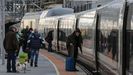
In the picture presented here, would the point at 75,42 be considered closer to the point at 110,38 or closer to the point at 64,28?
the point at 110,38

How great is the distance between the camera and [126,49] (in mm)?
12914

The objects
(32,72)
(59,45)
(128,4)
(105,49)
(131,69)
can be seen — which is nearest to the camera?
(131,69)

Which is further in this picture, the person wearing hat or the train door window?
the person wearing hat

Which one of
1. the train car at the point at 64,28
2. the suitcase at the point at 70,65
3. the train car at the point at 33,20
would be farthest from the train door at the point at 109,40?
the train car at the point at 33,20

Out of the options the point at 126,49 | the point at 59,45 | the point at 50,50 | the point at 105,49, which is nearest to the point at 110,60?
the point at 105,49

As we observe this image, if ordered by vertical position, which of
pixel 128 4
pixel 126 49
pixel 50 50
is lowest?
pixel 50 50

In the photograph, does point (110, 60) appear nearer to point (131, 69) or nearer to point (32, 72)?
point (131, 69)

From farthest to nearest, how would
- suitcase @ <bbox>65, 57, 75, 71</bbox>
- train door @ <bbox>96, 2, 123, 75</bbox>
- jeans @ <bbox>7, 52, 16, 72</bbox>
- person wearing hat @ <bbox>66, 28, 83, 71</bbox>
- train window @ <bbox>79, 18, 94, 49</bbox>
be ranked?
person wearing hat @ <bbox>66, 28, 83, 71</bbox>
suitcase @ <bbox>65, 57, 75, 71</bbox>
train window @ <bbox>79, 18, 94, 49</bbox>
jeans @ <bbox>7, 52, 16, 72</bbox>
train door @ <bbox>96, 2, 123, 75</bbox>

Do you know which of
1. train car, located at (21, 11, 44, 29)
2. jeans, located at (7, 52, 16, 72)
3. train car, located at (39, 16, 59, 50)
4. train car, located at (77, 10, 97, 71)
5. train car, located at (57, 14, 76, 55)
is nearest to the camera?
train car, located at (77, 10, 97, 71)

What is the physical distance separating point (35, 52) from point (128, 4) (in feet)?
42.1

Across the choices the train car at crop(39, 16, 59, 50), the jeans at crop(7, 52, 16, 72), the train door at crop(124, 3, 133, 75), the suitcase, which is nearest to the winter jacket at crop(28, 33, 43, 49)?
the suitcase

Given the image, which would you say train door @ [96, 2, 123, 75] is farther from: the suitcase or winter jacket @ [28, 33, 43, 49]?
winter jacket @ [28, 33, 43, 49]

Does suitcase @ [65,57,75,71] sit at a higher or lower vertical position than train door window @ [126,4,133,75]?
lower

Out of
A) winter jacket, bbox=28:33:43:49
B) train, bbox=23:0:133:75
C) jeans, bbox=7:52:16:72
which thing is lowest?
jeans, bbox=7:52:16:72
